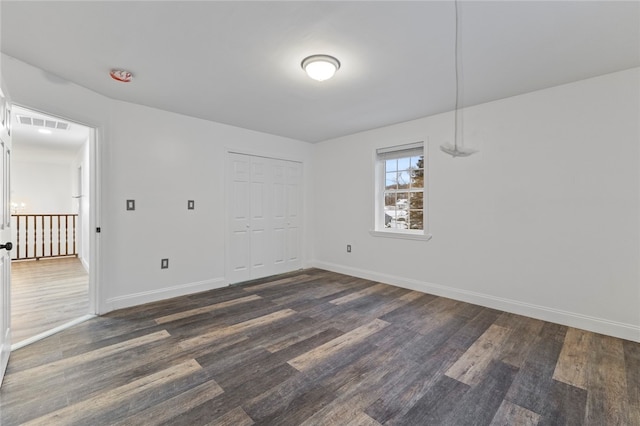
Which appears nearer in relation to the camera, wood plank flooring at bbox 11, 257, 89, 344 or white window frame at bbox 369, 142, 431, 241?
wood plank flooring at bbox 11, 257, 89, 344

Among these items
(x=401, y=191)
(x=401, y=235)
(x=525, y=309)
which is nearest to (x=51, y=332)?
(x=401, y=235)

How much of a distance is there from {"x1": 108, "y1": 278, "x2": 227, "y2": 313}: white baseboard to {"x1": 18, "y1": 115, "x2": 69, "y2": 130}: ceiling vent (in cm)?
287

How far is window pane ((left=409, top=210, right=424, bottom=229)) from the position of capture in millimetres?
4078

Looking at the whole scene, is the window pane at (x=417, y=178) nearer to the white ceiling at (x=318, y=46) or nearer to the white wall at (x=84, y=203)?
the white ceiling at (x=318, y=46)

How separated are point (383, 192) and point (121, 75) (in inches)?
140

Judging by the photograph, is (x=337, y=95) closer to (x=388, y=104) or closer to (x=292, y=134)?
(x=388, y=104)

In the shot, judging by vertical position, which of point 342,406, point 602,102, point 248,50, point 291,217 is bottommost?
point 342,406

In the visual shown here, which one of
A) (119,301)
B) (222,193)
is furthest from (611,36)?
(119,301)

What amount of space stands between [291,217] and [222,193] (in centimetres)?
Result: 141

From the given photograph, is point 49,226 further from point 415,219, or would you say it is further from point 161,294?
point 415,219

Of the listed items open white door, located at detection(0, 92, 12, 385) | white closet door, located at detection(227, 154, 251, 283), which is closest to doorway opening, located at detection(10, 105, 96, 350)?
open white door, located at detection(0, 92, 12, 385)

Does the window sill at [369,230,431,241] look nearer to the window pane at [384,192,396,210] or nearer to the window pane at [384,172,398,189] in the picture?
the window pane at [384,192,396,210]

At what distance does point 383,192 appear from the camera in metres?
4.52

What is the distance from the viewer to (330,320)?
296 cm
